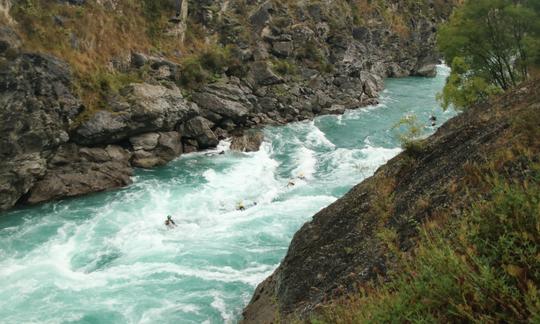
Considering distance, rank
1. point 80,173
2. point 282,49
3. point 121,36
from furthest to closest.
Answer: point 282,49 → point 121,36 → point 80,173

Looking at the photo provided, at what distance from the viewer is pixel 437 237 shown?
577cm

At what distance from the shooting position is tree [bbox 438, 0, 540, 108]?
2609cm

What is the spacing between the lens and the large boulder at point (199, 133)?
113 feet

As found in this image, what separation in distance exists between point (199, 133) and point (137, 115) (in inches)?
211

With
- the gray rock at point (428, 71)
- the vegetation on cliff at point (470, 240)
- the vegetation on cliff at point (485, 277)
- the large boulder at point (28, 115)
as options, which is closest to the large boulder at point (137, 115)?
the large boulder at point (28, 115)

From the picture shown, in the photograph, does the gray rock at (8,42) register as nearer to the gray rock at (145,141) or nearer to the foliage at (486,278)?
the gray rock at (145,141)

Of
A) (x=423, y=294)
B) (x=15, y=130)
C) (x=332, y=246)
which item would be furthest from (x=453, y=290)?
(x=15, y=130)

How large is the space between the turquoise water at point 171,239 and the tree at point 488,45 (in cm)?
768

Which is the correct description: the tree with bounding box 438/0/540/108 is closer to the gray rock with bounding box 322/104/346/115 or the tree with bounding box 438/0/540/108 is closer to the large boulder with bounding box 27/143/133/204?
the gray rock with bounding box 322/104/346/115

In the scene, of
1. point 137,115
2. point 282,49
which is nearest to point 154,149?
point 137,115

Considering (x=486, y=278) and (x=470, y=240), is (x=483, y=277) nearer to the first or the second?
(x=486, y=278)

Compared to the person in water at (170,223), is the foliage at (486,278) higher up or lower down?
lower down

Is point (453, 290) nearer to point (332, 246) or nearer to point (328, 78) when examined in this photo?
point (332, 246)

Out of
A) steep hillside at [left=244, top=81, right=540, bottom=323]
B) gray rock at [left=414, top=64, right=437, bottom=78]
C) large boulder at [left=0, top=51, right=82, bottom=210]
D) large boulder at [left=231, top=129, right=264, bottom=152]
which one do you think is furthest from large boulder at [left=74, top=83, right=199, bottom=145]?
gray rock at [left=414, top=64, right=437, bottom=78]
